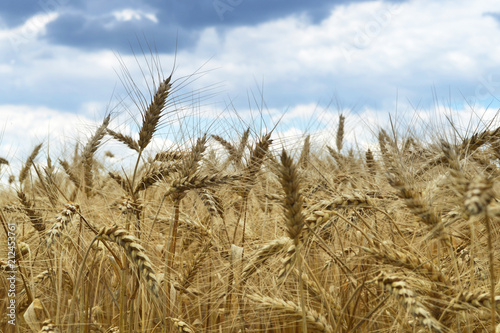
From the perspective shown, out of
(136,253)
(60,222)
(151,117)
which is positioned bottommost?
(136,253)

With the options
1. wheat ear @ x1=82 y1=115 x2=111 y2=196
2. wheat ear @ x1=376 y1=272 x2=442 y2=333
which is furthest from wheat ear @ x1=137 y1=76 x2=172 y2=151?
wheat ear @ x1=376 y1=272 x2=442 y2=333

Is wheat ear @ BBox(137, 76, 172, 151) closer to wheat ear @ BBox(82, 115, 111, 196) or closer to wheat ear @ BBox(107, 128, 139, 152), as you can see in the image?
wheat ear @ BBox(107, 128, 139, 152)

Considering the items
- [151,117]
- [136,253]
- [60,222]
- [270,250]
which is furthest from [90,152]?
[270,250]

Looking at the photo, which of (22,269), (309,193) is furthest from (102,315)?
(309,193)

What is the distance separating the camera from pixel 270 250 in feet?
6.51

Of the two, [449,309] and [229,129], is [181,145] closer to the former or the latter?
[229,129]

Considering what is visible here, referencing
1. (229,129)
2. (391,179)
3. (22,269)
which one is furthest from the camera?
(229,129)

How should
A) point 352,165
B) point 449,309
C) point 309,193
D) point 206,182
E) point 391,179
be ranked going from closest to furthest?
point 449,309
point 391,179
point 206,182
point 309,193
point 352,165

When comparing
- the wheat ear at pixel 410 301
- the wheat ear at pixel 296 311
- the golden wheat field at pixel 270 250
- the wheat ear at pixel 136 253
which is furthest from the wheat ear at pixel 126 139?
the wheat ear at pixel 410 301

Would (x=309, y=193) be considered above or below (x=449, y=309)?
above

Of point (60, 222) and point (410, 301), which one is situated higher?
point (60, 222)

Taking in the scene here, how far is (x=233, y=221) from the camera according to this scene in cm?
353

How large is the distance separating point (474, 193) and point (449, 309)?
2.64 ft

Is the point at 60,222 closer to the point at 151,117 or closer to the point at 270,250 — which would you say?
the point at 151,117
